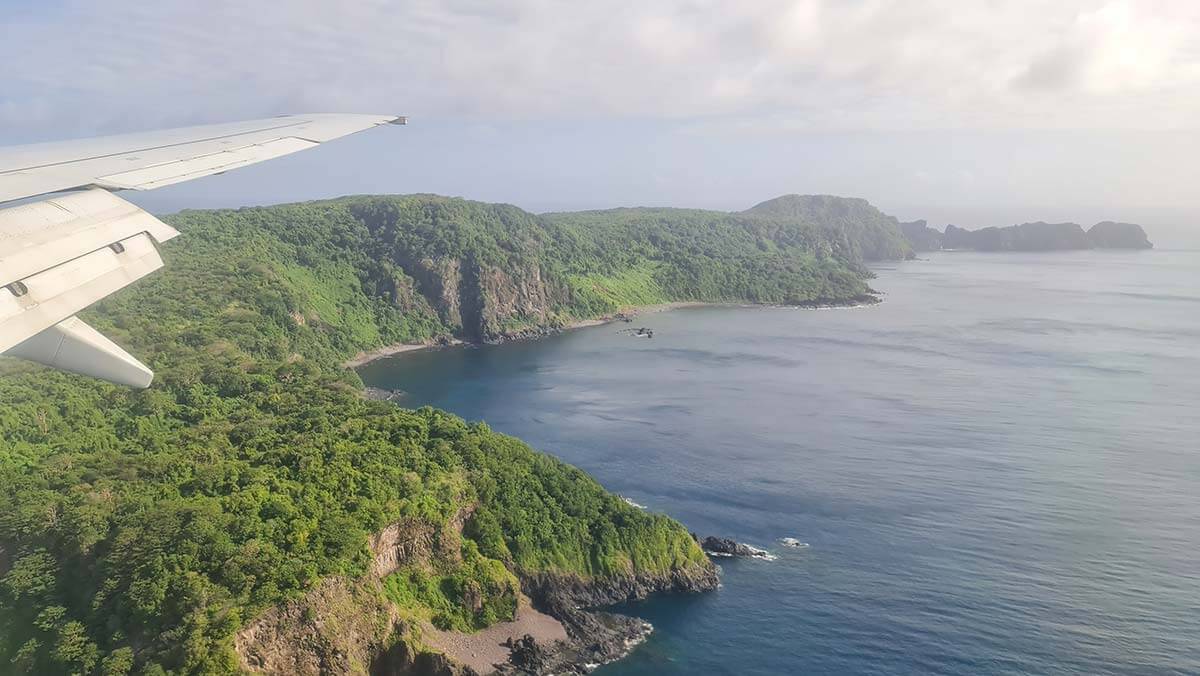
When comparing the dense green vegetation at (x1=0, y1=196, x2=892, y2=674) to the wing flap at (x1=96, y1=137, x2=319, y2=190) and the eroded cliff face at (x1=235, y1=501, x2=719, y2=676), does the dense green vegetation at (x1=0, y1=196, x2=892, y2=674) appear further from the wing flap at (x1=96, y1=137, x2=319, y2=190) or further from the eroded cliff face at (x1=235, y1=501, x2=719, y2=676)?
the wing flap at (x1=96, y1=137, x2=319, y2=190)

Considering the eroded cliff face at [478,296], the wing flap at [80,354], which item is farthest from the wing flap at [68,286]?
the eroded cliff face at [478,296]

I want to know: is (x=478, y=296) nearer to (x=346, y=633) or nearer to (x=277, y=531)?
(x=277, y=531)

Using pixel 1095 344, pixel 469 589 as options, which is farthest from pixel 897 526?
pixel 1095 344

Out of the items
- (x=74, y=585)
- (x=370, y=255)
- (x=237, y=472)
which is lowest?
(x=74, y=585)

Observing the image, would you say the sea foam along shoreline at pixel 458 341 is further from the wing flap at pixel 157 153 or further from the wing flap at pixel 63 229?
the wing flap at pixel 63 229

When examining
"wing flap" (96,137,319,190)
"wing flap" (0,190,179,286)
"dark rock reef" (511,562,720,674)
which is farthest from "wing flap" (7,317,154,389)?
"dark rock reef" (511,562,720,674)

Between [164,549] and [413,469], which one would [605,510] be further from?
[164,549]
